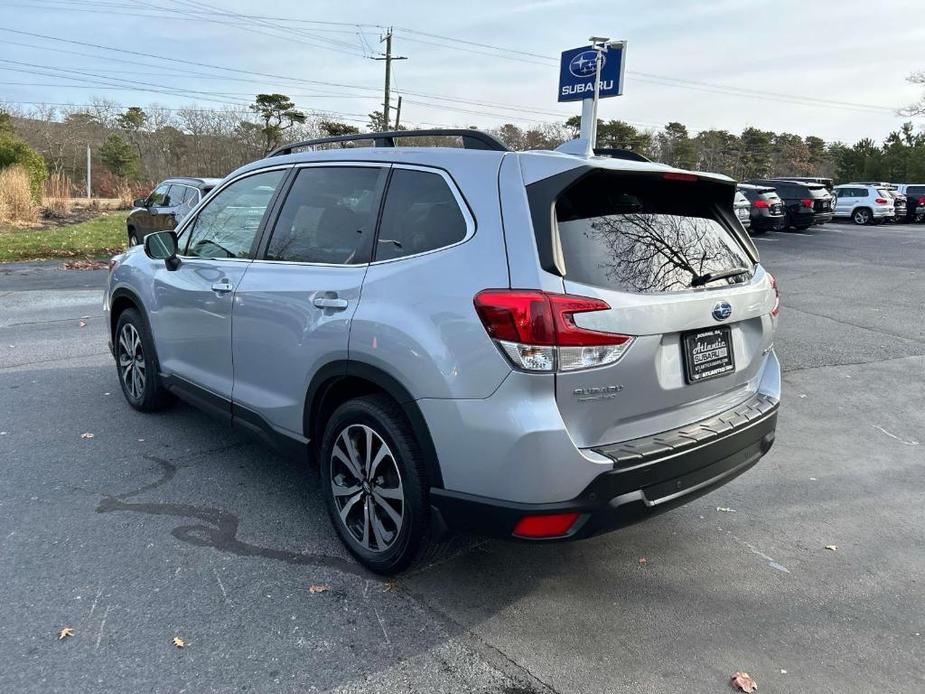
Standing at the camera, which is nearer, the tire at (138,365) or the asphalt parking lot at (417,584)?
the asphalt parking lot at (417,584)

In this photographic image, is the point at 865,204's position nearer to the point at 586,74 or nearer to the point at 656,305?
the point at 586,74

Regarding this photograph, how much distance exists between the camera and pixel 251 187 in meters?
4.15

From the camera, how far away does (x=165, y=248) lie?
4.57 m

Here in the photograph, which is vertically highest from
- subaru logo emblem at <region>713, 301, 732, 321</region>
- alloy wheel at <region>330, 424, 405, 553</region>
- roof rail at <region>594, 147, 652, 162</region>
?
roof rail at <region>594, 147, 652, 162</region>

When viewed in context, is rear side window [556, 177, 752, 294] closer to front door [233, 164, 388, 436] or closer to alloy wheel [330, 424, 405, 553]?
front door [233, 164, 388, 436]

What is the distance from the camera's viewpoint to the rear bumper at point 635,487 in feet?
8.38

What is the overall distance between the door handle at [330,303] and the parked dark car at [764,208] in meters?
21.6

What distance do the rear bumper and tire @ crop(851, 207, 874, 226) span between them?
31796 mm

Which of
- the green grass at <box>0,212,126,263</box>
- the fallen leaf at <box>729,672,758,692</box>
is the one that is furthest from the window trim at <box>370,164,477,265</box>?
the green grass at <box>0,212,126,263</box>

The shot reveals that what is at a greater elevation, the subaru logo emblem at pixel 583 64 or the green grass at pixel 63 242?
the subaru logo emblem at pixel 583 64

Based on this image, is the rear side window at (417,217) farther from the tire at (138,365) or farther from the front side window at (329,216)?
the tire at (138,365)

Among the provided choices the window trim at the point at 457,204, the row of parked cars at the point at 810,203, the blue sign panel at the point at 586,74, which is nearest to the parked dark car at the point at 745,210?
the row of parked cars at the point at 810,203

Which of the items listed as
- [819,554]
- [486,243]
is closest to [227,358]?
[486,243]

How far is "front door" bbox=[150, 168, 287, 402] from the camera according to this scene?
3.95 m
